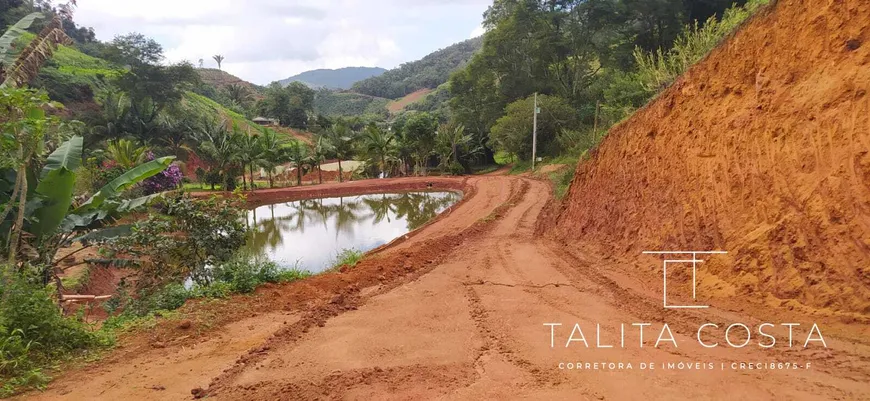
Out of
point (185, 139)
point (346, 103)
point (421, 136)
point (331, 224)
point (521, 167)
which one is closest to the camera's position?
point (331, 224)

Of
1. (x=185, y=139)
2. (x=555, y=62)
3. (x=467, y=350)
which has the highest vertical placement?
(x=555, y=62)

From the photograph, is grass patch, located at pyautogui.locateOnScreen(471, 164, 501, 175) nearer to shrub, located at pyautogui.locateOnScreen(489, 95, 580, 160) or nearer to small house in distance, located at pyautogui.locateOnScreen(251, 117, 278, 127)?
shrub, located at pyautogui.locateOnScreen(489, 95, 580, 160)

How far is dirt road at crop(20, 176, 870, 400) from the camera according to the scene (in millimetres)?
3998

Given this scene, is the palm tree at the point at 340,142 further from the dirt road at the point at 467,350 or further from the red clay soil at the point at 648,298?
the dirt road at the point at 467,350

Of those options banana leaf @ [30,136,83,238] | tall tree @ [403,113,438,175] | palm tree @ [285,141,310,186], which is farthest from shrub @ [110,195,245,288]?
tall tree @ [403,113,438,175]

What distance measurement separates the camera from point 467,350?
4938 millimetres

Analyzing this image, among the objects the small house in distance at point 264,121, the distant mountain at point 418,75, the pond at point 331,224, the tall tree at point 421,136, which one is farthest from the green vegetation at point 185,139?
the distant mountain at point 418,75

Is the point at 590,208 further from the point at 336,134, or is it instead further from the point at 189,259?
the point at 336,134

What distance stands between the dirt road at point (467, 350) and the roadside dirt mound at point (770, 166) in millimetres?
579

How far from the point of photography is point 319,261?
13.1 m

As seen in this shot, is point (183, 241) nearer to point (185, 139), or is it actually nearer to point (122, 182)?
point (122, 182)

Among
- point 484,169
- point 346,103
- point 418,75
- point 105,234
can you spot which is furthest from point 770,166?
point 418,75

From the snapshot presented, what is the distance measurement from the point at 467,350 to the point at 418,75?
11221cm

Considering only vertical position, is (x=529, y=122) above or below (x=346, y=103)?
below
